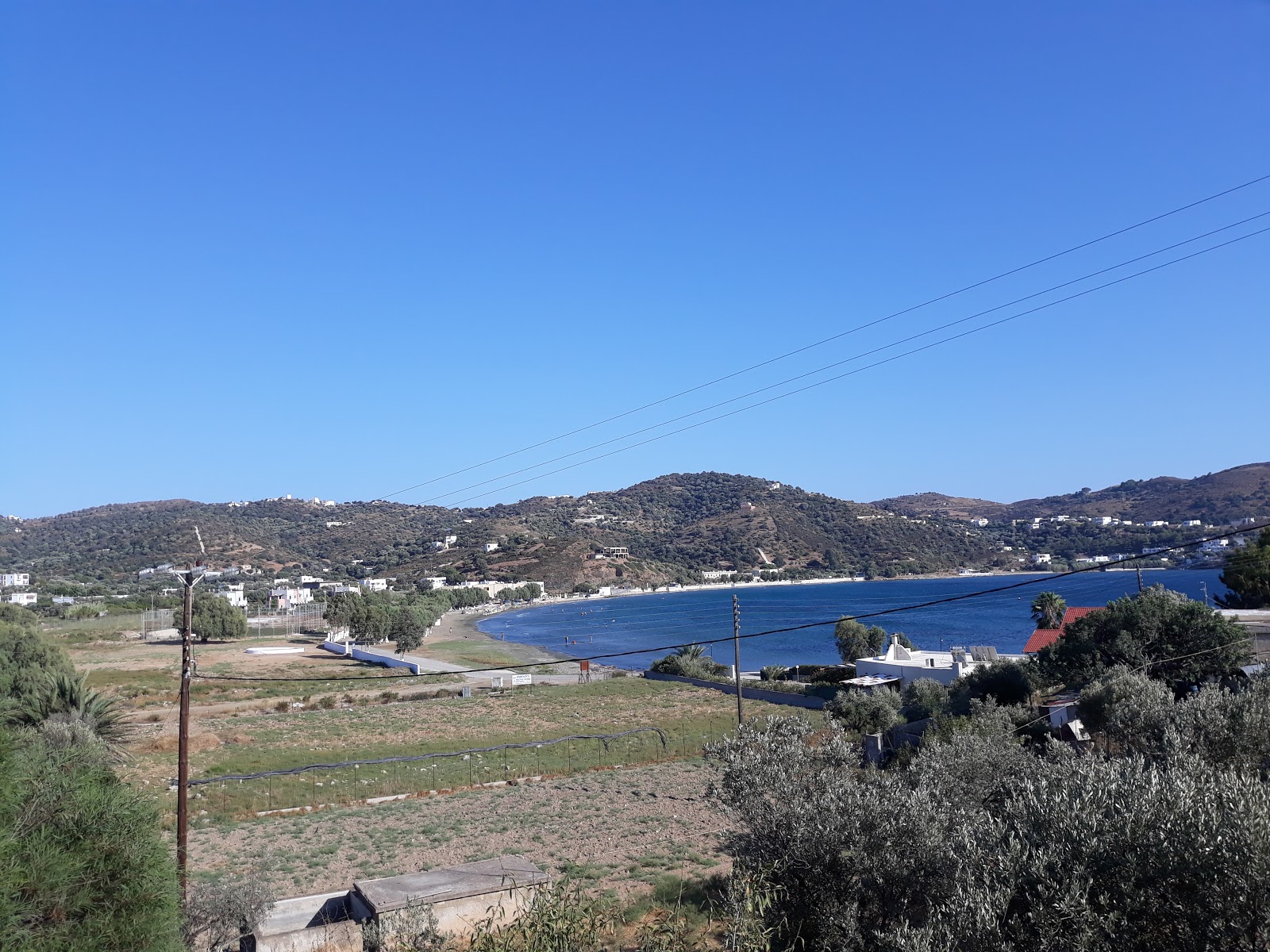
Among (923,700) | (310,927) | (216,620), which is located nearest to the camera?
(310,927)

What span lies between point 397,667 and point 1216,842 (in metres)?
63.6

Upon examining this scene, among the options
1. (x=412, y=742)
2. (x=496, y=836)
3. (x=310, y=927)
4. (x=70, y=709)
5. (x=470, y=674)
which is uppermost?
(x=70, y=709)

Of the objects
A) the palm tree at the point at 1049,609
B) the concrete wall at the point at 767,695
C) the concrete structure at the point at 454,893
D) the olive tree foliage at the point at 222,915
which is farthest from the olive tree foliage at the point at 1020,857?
the palm tree at the point at 1049,609

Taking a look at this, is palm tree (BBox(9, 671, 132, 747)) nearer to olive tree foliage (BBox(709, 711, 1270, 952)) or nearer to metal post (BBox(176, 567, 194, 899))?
metal post (BBox(176, 567, 194, 899))

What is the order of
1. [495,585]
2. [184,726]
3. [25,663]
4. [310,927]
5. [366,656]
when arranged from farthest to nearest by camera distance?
[495,585]
[366,656]
[25,663]
[184,726]
[310,927]

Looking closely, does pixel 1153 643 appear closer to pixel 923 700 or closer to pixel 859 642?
pixel 923 700

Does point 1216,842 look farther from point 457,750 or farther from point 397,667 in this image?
point 397,667

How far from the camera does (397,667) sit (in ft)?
213

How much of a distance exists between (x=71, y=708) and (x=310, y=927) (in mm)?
18301

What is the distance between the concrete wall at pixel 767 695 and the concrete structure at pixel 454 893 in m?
27.1

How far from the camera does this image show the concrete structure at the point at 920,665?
4153 centimetres

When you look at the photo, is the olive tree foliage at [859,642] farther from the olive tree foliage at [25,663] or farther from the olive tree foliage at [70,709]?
the olive tree foliage at [25,663]

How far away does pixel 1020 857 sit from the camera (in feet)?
22.5

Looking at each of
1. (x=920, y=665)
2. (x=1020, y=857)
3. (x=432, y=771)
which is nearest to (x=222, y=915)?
(x=1020, y=857)
